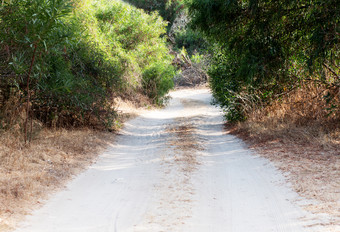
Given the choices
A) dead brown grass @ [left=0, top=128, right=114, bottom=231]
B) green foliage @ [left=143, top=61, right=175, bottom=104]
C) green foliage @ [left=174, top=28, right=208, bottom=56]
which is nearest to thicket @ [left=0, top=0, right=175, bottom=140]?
dead brown grass @ [left=0, top=128, right=114, bottom=231]

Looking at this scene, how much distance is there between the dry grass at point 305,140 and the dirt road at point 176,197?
378mm

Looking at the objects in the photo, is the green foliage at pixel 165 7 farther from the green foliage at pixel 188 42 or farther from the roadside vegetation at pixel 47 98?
the roadside vegetation at pixel 47 98

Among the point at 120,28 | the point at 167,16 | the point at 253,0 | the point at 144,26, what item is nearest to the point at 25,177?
the point at 253,0

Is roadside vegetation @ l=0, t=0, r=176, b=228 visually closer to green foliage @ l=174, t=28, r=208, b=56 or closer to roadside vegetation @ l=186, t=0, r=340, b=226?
roadside vegetation @ l=186, t=0, r=340, b=226

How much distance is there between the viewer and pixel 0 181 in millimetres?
5863

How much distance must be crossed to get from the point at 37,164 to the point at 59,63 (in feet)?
12.5

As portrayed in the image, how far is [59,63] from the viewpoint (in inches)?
403

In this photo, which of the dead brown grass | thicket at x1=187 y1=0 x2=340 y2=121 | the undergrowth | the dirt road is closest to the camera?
the dirt road

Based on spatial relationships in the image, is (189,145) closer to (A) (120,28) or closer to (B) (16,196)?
(B) (16,196)

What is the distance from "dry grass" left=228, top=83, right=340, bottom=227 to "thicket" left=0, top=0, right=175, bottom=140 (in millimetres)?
5062

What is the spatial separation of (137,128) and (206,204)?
10165mm

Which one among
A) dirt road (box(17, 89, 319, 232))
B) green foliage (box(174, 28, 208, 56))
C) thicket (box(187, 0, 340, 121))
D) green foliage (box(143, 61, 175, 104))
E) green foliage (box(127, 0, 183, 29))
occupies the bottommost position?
dirt road (box(17, 89, 319, 232))

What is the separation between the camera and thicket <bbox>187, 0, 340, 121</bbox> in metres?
8.88

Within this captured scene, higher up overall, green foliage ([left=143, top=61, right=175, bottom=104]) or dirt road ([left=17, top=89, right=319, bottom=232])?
green foliage ([left=143, top=61, right=175, bottom=104])
